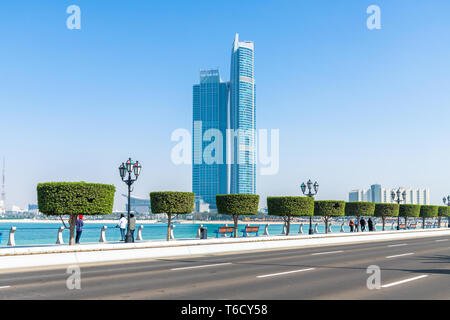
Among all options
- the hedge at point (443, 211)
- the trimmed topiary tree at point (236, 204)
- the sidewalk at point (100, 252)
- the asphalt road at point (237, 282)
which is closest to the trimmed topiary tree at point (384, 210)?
the hedge at point (443, 211)

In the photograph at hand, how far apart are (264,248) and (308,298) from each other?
65.7ft

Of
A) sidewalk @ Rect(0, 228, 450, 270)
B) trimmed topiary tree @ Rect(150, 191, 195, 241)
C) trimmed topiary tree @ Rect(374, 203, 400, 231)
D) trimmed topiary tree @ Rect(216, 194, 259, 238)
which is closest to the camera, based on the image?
sidewalk @ Rect(0, 228, 450, 270)

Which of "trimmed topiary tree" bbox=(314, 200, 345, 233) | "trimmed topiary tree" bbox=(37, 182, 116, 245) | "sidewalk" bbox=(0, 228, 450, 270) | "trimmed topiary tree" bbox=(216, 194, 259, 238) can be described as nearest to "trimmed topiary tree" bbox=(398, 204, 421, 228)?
"trimmed topiary tree" bbox=(314, 200, 345, 233)

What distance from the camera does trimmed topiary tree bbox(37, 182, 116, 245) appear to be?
1050 inches

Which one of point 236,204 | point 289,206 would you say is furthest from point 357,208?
point 236,204

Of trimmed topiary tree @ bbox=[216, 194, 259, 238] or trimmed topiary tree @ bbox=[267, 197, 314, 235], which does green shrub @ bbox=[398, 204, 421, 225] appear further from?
trimmed topiary tree @ bbox=[216, 194, 259, 238]

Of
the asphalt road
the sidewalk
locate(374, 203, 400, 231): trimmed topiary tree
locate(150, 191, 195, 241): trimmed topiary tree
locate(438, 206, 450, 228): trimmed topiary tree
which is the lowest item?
locate(438, 206, 450, 228): trimmed topiary tree

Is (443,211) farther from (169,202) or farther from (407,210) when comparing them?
(169,202)

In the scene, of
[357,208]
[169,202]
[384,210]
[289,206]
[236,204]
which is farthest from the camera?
[384,210]

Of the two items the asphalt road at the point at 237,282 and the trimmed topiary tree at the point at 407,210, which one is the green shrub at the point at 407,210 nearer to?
the trimmed topiary tree at the point at 407,210

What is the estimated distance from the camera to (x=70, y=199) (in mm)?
26875
